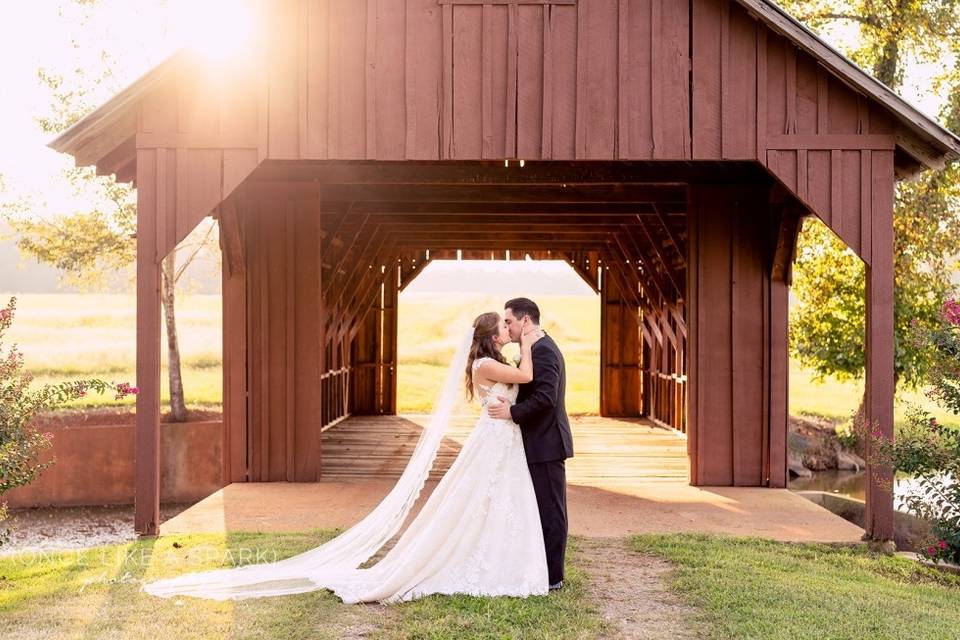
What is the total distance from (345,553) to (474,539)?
0.96m

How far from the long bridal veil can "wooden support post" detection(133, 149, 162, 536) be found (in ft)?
5.11

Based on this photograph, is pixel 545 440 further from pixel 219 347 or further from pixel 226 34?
pixel 219 347

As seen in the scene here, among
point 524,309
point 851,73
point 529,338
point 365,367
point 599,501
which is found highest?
point 851,73

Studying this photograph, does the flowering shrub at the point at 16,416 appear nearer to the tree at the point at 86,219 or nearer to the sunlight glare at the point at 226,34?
the sunlight glare at the point at 226,34

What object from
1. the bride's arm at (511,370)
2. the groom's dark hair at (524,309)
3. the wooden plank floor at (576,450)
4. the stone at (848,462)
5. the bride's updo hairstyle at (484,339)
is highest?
the groom's dark hair at (524,309)

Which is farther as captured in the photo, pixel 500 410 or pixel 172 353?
pixel 172 353

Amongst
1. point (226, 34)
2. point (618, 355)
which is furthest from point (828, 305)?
point (226, 34)

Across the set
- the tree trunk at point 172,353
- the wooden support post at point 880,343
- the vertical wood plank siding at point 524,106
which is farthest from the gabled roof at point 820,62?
the tree trunk at point 172,353

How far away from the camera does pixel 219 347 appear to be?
113 ft

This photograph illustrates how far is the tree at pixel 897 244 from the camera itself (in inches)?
611

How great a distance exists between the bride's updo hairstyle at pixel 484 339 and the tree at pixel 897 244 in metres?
10.6

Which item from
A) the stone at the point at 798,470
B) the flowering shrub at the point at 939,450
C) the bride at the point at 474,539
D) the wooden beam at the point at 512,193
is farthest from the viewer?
the stone at the point at 798,470

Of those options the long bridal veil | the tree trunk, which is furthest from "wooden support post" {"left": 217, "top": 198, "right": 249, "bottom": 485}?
the tree trunk

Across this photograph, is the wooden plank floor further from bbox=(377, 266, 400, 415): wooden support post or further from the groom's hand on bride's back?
the groom's hand on bride's back
